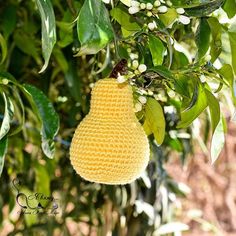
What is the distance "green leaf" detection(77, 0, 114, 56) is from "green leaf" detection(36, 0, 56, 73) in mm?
24

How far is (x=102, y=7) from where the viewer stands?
487 millimetres

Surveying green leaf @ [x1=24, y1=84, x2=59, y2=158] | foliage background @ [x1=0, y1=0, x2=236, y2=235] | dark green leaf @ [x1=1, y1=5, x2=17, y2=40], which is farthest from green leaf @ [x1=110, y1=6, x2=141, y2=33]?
dark green leaf @ [x1=1, y1=5, x2=17, y2=40]

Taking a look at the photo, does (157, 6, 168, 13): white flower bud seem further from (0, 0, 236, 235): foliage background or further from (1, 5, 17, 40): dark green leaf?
(1, 5, 17, 40): dark green leaf

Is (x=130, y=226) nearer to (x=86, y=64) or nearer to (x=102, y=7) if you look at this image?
(x=86, y=64)

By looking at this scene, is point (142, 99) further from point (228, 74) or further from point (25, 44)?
point (25, 44)

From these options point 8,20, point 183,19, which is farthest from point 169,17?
point 8,20

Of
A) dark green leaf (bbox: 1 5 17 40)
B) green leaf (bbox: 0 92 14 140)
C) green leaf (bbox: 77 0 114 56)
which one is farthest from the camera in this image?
dark green leaf (bbox: 1 5 17 40)

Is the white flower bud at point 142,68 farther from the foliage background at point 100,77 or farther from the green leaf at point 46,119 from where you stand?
the green leaf at point 46,119

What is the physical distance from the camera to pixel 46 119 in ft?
1.98

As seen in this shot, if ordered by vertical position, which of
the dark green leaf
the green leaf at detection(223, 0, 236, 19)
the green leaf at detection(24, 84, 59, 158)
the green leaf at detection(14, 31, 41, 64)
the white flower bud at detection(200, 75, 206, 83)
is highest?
the green leaf at detection(223, 0, 236, 19)

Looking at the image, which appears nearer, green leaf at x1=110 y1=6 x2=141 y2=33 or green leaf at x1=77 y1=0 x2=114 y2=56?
green leaf at x1=77 y1=0 x2=114 y2=56

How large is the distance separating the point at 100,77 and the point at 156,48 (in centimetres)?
44

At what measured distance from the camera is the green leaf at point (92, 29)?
45 cm

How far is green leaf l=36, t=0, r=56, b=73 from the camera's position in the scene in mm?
460
